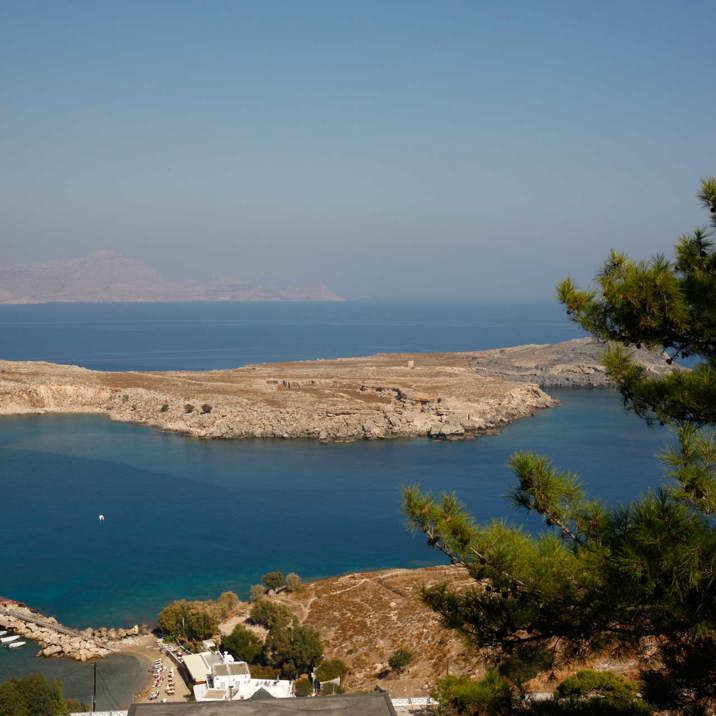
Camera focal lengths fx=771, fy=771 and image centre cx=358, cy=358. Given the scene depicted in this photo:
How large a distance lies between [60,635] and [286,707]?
17860 millimetres

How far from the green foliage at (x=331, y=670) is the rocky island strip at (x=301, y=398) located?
3025cm

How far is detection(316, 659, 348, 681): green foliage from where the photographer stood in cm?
1652

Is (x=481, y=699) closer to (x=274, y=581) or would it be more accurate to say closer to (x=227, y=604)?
(x=227, y=604)

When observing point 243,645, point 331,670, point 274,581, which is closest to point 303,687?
point 331,670

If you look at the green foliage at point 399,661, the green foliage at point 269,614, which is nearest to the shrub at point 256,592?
the green foliage at point 269,614

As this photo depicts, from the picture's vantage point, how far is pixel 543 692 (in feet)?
45.1

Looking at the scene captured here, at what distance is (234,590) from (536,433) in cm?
2835

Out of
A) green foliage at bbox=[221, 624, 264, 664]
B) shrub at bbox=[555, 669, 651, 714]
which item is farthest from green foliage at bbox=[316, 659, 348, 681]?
shrub at bbox=[555, 669, 651, 714]

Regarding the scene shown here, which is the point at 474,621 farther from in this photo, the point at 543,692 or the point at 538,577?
the point at 543,692

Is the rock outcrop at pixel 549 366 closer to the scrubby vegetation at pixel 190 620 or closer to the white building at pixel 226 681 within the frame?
the scrubby vegetation at pixel 190 620

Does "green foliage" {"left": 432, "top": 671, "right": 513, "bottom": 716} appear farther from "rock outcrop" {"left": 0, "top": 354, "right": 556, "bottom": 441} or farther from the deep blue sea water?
"rock outcrop" {"left": 0, "top": 354, "right": 556, "bottom": 441}

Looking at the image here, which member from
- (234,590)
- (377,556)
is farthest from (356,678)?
(377,556)

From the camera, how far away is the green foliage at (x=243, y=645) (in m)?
18.0

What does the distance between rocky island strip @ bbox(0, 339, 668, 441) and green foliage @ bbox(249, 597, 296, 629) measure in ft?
87.8
